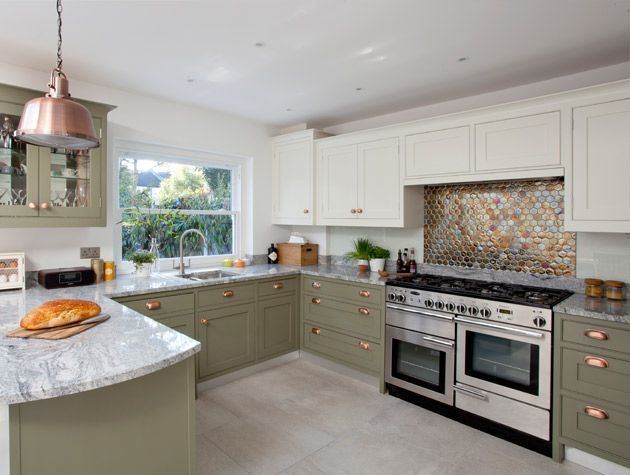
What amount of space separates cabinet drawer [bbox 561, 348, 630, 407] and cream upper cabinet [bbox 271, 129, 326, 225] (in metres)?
2.51

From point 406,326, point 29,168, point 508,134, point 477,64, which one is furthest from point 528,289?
point 29,168

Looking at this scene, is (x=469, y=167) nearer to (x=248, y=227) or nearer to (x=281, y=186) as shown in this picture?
(x=281, y=186)

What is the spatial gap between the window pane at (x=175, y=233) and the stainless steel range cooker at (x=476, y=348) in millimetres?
1993

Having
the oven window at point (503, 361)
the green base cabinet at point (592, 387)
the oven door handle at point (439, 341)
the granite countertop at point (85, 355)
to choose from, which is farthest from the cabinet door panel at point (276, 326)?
the green base cabinet at point (592, 387)

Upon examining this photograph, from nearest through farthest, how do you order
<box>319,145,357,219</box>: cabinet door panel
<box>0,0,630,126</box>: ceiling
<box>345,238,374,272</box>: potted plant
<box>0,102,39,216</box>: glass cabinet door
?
<box>0,0,630,126</box>: ceiling
<box>0,102,39,216</box>: glass cabinet door
<box>319,145,357,219</box>: cabinet door panel
<box>345,238,374,272</box>: potted plant

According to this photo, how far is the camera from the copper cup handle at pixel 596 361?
6.98 feet

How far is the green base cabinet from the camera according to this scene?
2.08 m

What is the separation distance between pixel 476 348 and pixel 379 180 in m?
1.62

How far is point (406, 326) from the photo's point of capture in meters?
3.03

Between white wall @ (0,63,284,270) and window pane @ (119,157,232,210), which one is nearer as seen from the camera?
white wall @ (0,63,284,270)

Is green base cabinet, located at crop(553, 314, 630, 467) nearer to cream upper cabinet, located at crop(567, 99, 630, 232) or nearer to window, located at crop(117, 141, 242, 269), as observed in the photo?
cream upper cabinet, located at crop(567, 99, 630, 232)

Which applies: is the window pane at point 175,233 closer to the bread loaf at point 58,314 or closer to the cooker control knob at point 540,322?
the bread loaf at point 58,314

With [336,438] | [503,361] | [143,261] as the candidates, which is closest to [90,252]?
[143,261]

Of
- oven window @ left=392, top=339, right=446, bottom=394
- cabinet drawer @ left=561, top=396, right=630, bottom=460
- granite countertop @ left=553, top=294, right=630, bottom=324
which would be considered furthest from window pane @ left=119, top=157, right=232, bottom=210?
cabinet drawer @ left=561, top=396, right=630, bottom=460
